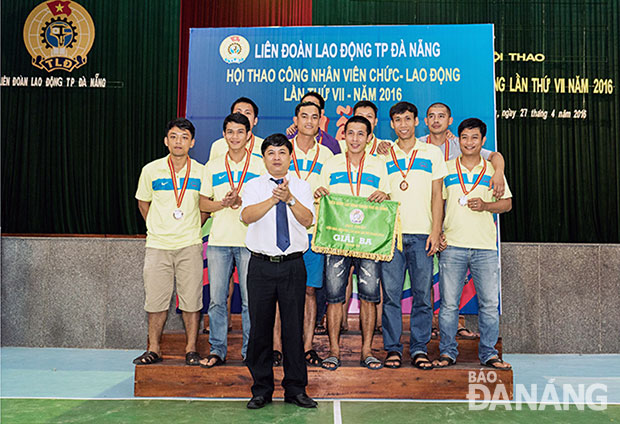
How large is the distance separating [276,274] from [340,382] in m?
0.96

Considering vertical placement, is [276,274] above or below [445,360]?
above

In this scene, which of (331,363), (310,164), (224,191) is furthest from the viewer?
(310,164)

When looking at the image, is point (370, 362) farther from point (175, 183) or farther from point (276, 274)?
point (175, 183)

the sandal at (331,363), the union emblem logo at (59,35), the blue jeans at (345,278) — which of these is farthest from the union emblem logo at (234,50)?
the sandal at (331,363)

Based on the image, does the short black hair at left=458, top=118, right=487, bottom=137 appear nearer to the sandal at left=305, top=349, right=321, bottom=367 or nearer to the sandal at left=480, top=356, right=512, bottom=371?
the sandal at left=480, top=356, right=512, bottom=371

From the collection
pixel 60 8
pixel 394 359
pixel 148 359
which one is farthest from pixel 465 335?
pixel 60 8

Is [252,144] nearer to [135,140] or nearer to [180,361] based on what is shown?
[180,361]

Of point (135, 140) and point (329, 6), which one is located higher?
point (329, 6)

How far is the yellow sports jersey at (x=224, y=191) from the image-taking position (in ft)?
12.8

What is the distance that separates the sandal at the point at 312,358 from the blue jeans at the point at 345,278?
0.42 meters

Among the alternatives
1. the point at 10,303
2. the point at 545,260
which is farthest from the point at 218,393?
the point at 545,260

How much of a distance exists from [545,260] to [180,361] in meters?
4.13

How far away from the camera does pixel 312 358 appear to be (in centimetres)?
391

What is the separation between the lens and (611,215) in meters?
6.30
